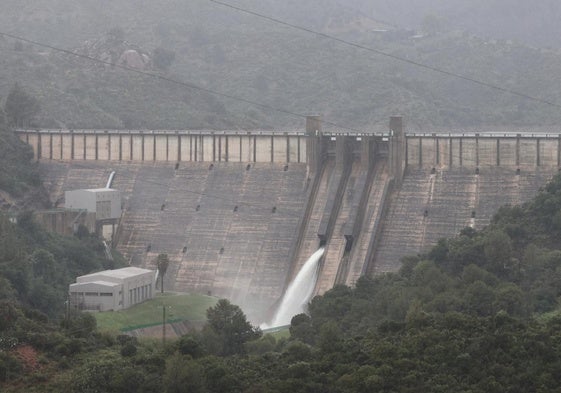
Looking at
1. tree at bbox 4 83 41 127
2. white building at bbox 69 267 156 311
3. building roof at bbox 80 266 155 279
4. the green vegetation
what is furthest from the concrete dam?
the green vegetation

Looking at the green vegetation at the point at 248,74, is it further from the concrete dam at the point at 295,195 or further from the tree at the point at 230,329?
the tree at the point at 230,329

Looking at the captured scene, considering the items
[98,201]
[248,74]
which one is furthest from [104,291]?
[248,74]

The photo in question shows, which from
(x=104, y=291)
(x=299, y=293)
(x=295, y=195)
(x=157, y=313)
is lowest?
(x=157, y=313)

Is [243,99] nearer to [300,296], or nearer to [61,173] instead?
[61,173]

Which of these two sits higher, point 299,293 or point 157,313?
point 299,293

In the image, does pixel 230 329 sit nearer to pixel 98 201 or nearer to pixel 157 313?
pixel 157 313

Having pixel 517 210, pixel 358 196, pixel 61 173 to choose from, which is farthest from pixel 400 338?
pixel 61 173

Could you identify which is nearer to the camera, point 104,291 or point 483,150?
point 104,291

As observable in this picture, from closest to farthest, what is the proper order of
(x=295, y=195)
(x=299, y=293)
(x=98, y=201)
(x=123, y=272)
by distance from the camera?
(x=123, y=272)
(x=299, y=293)
(x=295, y=195)
(x=98, y=201)
